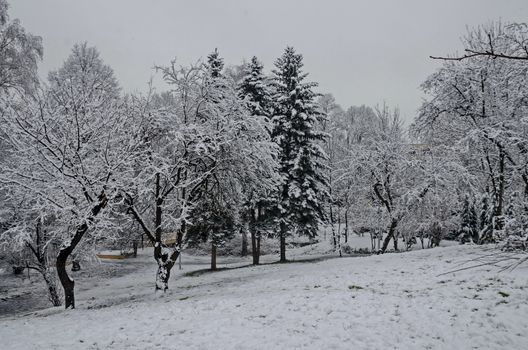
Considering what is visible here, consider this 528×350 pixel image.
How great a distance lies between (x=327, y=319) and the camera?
8000 millimetres

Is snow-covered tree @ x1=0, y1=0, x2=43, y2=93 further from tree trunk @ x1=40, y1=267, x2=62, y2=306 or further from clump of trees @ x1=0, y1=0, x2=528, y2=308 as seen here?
tree trunk @ x1=40, y1=267, x2=62, y2=306

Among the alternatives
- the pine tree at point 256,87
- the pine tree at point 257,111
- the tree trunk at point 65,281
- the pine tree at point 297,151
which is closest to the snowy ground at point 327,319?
the tree trunk at point 65,281

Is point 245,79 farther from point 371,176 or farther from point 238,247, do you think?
point 238,247

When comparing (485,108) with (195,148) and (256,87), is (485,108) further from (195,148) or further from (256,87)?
(256,87)

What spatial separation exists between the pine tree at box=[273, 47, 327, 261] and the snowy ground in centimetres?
1186

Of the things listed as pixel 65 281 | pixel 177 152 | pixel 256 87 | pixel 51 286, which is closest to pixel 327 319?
pixel 177 152

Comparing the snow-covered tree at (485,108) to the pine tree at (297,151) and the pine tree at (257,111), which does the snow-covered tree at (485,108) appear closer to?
the pine tree at (297,151)

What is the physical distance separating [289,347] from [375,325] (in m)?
1.97

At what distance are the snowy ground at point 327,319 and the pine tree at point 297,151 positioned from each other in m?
11.9

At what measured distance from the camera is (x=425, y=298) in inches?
337

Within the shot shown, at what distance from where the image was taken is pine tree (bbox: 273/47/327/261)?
23500 millimetres

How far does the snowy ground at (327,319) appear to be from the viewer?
678 centimetres

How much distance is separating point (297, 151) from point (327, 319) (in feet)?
55.5

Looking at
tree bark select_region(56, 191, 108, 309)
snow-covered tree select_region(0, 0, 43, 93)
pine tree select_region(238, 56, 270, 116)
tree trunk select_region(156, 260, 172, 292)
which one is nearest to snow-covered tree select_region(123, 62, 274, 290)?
tree trunk select_region(156, 260, 172, 292)
